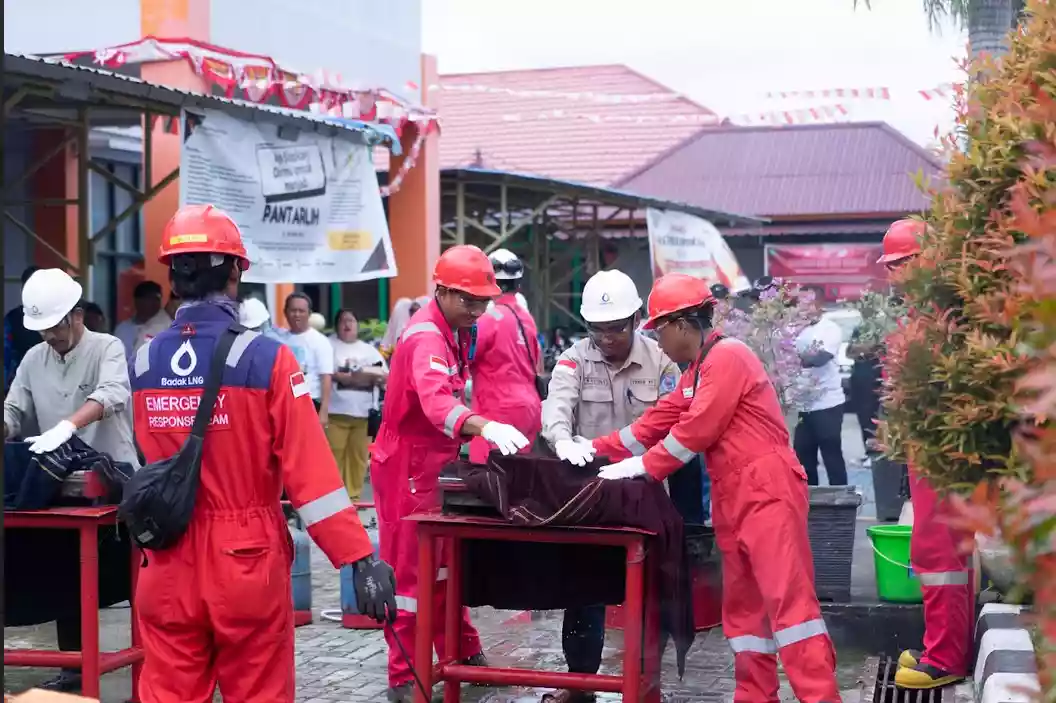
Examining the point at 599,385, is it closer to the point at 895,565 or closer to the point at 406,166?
the point at 895,565

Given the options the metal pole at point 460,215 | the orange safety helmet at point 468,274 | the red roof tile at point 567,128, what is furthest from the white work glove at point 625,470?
the red roof tile at point 567,128

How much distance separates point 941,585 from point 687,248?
14181 mm

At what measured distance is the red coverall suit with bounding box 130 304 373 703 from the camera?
413 centimetres

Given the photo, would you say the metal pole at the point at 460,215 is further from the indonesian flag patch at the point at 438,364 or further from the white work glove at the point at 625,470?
the white work glove at the point at 625,470

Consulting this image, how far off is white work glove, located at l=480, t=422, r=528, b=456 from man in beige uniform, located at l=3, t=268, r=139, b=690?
6.50 feet

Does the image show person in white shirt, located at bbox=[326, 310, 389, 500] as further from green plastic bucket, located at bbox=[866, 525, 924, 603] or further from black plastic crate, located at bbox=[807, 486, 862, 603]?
green plastic bucket, located at bbox=[866, 525, 924, 603]

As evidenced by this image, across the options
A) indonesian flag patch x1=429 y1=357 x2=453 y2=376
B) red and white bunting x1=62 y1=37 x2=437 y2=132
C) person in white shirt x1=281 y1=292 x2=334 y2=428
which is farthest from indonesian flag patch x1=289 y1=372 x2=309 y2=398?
red and white bunting x1=62 y1=37 x2=437 y2=132

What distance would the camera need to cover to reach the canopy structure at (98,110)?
8.49 metres

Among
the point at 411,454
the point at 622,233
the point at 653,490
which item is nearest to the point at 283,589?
the point at 653,490

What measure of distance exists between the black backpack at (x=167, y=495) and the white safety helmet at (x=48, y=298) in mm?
2688

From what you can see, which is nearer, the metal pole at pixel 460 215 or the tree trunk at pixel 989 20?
the tree trunk at pixel 989 20

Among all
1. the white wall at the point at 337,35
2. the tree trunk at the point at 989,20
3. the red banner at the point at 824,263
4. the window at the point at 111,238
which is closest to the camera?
the tree trunk at the point at 989,20

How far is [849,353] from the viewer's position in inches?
456

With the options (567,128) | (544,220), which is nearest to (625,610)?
(544,220)
